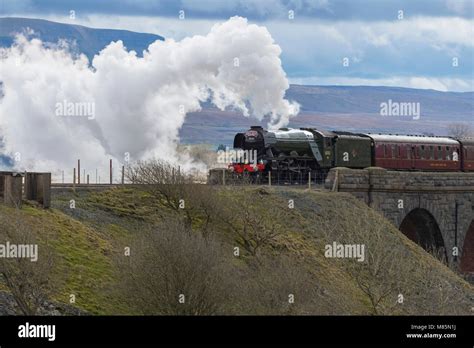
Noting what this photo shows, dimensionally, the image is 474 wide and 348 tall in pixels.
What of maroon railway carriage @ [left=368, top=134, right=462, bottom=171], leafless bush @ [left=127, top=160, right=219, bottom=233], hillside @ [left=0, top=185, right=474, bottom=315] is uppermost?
maroon railway carriage @ [left=368, top=134, right=462, bottom=171]

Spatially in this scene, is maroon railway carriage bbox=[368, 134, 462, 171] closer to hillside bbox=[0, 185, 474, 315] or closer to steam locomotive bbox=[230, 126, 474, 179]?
steam locomotive bbox=[230, 126, 474, 179]

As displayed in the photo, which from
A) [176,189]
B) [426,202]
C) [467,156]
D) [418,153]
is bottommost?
[426,202]

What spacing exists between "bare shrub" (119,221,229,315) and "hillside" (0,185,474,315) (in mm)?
37

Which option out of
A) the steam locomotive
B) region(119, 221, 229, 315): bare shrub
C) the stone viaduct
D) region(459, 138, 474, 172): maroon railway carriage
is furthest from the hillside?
region(459, 138, 474, 172): maroon railway carriage

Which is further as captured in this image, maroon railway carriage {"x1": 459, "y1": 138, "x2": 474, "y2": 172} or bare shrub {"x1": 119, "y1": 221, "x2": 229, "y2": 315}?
maroon railway carriage {"x1": 459, "y1": 138, "x2": 474, "y2": 172}

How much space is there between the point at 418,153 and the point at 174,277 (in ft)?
121

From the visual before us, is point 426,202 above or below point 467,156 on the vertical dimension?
below

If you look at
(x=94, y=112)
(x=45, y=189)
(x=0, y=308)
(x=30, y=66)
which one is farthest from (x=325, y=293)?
(x=30, y=66)

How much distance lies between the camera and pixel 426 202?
65.1m

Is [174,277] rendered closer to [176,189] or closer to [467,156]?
[176,189]

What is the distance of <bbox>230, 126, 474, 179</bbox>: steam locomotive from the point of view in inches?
2386

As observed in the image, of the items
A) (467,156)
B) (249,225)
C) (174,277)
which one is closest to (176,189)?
(249,225)

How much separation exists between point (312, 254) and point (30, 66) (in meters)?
132

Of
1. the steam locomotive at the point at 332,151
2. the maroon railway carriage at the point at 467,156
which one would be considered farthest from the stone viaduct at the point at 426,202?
the maroon railway carriage at the point at 467,156
